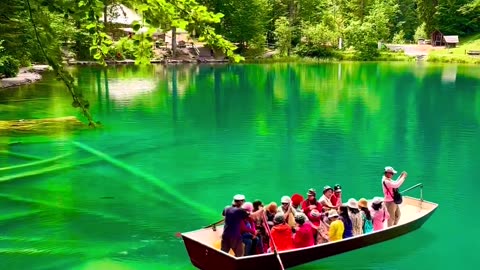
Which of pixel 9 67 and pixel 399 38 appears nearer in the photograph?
pixel 9 67

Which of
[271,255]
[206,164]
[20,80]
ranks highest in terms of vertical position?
[20,80]

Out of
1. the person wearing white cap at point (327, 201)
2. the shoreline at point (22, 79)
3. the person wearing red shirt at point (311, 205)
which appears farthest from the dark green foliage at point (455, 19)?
the person wearing red shirt at point (311, 205)

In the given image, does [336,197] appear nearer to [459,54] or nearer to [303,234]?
[303,234]

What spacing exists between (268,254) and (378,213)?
2682 millimetres

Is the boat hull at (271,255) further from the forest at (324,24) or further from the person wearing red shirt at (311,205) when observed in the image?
the forest at (324,24)

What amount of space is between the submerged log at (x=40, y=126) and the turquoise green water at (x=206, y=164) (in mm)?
781

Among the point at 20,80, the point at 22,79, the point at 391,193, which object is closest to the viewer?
the point at 391,193

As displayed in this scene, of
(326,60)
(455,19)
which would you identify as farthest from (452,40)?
(326,60)

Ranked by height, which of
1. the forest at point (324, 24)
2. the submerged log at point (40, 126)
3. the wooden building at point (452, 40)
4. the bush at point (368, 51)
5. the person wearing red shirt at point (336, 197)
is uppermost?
the forest at point (324, 24)

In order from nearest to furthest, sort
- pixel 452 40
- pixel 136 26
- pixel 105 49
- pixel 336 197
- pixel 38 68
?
1. pixel 136 26
2. pixel 105 49
3. pixel 336 197
4. pixel 38 68
5. pixel 452 40

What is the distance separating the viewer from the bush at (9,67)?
103 ft

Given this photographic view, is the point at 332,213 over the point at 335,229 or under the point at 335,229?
over

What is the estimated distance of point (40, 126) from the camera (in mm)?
21766

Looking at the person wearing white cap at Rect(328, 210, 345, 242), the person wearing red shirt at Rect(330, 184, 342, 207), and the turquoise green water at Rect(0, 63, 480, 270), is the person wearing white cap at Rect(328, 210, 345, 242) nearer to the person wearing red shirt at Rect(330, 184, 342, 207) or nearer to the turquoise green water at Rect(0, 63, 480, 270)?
the turquoise green water at Rect(0, 63, 480, 270)
